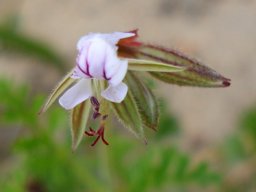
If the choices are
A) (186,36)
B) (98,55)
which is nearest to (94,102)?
(98,55)

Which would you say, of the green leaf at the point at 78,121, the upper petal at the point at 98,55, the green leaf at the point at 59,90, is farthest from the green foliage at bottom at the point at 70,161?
the upper petal at the point at 98,55

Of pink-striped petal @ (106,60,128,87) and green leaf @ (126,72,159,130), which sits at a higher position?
pink-striped petal @ (106,60,128,87)

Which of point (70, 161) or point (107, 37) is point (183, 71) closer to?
point (107, 37)

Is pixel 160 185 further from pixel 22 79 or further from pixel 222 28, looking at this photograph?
pixel 22 79

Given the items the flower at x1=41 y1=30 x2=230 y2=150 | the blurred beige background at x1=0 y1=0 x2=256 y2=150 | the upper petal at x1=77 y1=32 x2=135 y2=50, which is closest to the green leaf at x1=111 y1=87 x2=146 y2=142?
the flower at x1=41 y1=30 x2=230 y2=150

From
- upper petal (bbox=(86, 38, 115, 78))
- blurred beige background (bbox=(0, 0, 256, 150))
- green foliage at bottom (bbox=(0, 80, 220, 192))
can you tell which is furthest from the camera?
blurred beige background (bbox=(0, 0, 256, 150))

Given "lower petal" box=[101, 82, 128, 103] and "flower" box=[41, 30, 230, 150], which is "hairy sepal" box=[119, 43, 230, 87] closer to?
"flower" box=[41, 30, 230, 150]
